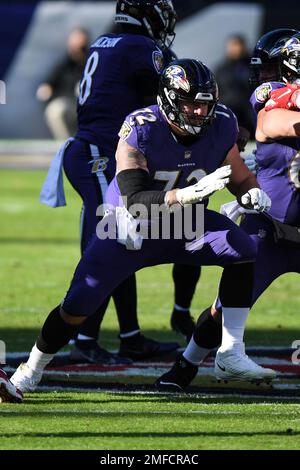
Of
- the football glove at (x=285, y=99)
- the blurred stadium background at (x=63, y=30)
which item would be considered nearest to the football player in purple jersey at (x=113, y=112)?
the football glove at (x=285, y=99)

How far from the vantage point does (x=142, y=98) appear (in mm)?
6422

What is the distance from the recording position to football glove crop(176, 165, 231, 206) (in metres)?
4.83

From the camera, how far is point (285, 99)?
18.0 ft

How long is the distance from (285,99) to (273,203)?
0.52m

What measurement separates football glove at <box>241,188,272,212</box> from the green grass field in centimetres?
85

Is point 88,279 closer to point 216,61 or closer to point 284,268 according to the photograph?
point 284,268

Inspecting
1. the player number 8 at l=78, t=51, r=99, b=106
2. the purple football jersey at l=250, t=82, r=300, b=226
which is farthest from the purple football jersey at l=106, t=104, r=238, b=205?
the player number 8 at l=78, t=51, r=99, b=106

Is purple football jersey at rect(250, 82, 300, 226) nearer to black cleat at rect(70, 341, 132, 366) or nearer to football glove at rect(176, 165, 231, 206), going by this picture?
football glove at rect(176, 165, 231, 206)

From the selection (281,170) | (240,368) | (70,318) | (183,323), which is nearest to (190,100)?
(281,170)

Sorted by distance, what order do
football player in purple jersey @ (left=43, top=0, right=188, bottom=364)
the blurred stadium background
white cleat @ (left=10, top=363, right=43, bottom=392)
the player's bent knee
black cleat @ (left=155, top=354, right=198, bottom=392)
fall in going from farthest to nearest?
the blurred stadium background < football player in purple jersey @ (left=43, top=0, right=188, bottom=364) < black cleat @ (left=155, top=354, right=198, bottom=392) < white cleat @ (left=10, top=363, right=43, bottom=392) < the player's bent knee

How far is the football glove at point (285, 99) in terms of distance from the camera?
17.8ft

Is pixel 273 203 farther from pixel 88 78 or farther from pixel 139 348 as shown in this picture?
pixel 88 78

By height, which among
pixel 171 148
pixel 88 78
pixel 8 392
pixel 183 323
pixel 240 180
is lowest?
pixel 183 323

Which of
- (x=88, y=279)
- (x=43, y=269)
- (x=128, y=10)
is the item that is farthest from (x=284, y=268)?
(x=43, y=269)
